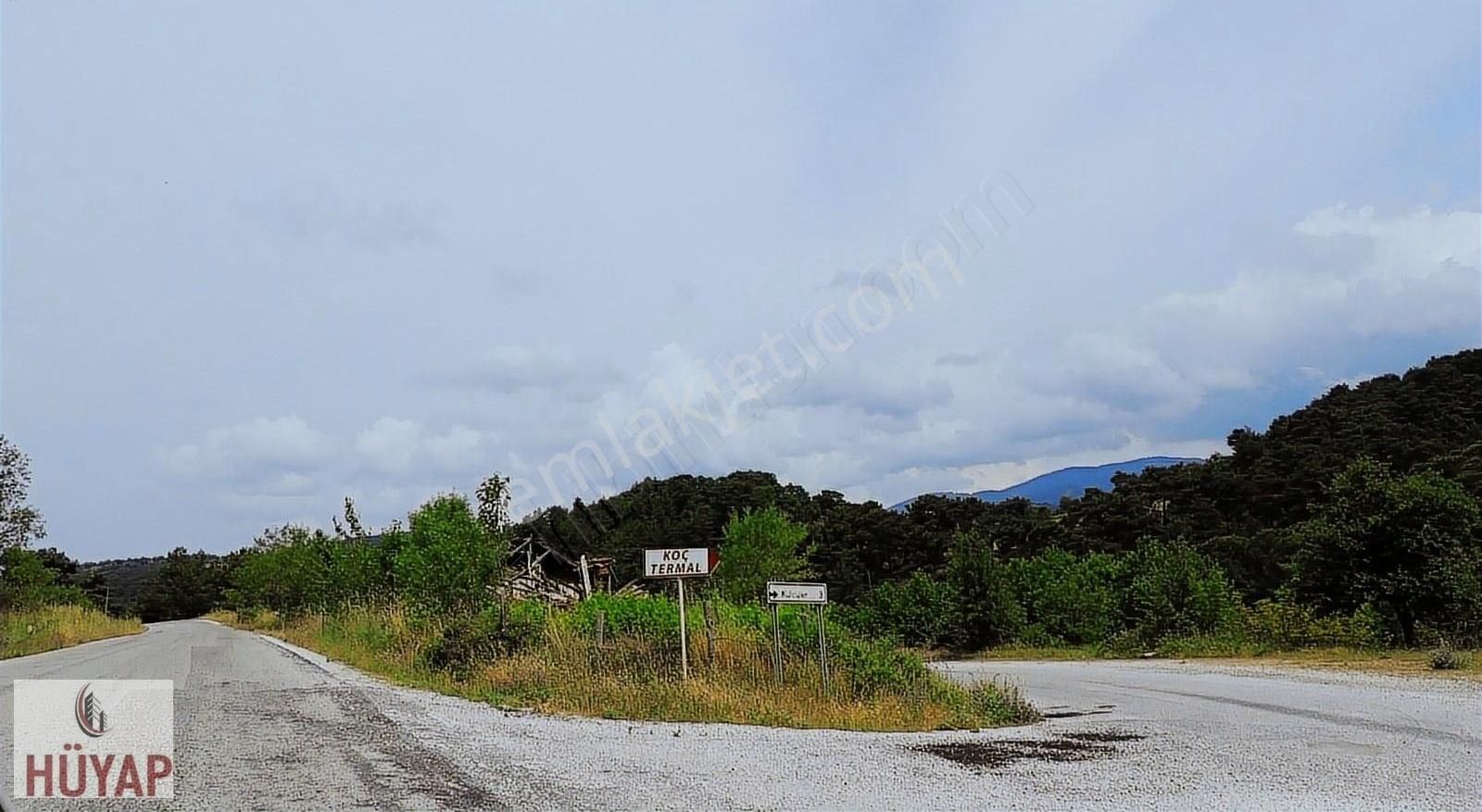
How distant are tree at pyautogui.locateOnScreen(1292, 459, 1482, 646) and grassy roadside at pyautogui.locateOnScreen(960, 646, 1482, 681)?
103 centimetres

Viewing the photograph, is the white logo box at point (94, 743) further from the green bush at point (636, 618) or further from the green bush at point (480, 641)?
the green bush at point (636, 618)

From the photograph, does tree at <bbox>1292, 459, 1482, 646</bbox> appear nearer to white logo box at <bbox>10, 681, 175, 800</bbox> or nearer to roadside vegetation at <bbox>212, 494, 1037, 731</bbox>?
roadside vegetation at <bbox>212, 494, 1037, 731</bbox>

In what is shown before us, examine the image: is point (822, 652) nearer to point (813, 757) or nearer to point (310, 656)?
point (813, 757)

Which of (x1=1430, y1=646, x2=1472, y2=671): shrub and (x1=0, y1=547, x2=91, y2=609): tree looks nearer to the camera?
(x1=1430, y1=646, x2=1472, y2=671): shrub

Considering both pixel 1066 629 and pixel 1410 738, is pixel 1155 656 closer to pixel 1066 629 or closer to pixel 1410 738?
pixel 1066 629

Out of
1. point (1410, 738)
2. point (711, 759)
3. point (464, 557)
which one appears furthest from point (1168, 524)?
point (711, 759)

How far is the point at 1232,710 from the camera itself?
11.7 m

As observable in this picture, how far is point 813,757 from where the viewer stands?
823 centimetres

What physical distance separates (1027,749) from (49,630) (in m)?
31.4

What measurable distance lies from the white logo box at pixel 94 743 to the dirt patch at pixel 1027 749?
5.42 m

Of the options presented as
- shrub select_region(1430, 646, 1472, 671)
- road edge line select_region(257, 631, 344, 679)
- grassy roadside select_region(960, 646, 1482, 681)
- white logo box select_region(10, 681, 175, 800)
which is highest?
white logo box select_region(10, 681, 175, 800)

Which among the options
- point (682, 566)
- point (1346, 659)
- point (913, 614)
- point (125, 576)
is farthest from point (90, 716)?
point (125, 576)

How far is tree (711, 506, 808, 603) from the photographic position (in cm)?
3350

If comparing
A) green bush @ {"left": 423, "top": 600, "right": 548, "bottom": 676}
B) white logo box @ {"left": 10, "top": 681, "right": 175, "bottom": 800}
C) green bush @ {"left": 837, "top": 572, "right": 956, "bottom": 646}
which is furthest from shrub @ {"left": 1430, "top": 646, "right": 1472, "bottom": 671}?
white logo box @ {"left": 10, "top": 681, "right": 175, "bottom": 800}
